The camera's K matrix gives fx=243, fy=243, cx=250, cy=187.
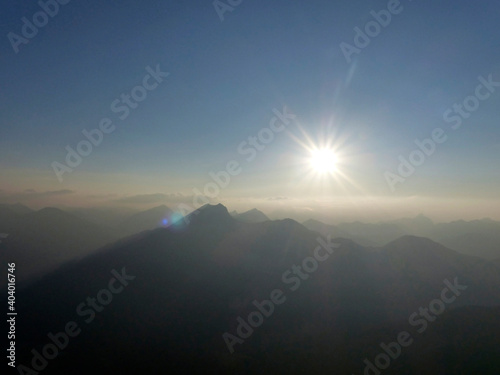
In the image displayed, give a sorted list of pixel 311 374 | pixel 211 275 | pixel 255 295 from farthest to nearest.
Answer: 1. pixel 211 275
2. pixel 255 295
3. pixel 311 374

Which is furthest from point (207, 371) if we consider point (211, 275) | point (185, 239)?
point (185, 239)

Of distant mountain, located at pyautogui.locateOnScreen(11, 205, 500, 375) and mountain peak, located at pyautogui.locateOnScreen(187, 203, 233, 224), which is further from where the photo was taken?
mountain peak, located at pyautogui.locateOnScreen(187, 203, 233, 224)

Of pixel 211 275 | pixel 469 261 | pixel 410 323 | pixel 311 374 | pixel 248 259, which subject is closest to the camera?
pixel 311 374

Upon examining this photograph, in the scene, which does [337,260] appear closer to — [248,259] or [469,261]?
[248,259]

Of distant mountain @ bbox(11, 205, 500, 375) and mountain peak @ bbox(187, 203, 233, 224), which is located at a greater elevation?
mountain peak @ bbox(187, 203, 233, 224)

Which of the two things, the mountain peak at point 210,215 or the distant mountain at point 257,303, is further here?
the mountain peak at point 210,215

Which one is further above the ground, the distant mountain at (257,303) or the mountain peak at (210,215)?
the mountain peak at (210,215)

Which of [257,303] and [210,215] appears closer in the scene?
[257,303]

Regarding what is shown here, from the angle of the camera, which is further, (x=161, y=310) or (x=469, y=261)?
(x=469, y=261)
